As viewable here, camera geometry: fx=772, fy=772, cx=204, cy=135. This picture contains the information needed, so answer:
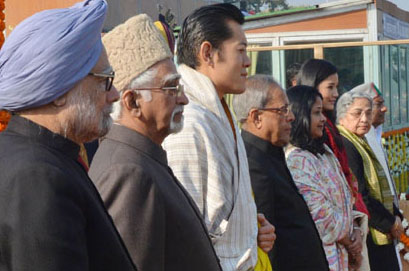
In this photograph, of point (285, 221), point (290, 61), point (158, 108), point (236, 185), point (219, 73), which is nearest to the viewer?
point (158, 108)

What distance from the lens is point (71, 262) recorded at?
1.82 metres

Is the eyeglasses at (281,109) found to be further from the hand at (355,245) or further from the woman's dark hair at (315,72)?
the woman's dark hair at (315,72)

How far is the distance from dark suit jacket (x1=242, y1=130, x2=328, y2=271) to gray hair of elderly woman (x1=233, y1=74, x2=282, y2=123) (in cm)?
19

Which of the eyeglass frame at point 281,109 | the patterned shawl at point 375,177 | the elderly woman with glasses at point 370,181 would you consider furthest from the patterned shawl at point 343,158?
the eyeglass frame at point 281,109

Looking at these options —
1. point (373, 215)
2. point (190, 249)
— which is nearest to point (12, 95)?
point (190, 249)

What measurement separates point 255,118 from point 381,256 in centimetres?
215

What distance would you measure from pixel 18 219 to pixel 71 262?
16 cm

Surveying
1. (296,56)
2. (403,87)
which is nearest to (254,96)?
(296,56)

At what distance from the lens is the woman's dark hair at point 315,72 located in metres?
6.09

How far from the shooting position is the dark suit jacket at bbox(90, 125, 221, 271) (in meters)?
2.52

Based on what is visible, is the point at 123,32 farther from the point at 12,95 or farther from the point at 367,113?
the point at 367,113

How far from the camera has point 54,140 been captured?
198 centimetres

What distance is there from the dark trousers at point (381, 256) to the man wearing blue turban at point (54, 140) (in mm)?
4196

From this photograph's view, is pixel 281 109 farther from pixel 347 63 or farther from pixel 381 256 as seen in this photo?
pixel 347 63
